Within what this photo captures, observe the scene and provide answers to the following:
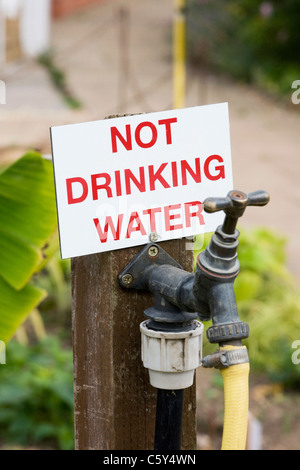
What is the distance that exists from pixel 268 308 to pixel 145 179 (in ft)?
9.63

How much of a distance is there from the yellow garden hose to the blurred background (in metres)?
1.03

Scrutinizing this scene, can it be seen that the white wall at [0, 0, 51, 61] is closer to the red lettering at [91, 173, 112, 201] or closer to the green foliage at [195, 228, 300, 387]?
the green foliage at [195, 228, 300, 387]

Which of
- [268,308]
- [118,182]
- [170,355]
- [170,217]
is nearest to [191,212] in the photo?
[170,217]

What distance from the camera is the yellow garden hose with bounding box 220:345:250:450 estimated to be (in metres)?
1.29

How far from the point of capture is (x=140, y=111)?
9516 millimetres

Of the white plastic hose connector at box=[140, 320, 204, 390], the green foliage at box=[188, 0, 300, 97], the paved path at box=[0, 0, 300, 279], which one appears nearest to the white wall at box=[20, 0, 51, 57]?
the paved path at box=[0, 0, 300, 279]

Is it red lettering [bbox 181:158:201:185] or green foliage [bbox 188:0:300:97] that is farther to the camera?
green foliage [bbox 188:0:300:97]

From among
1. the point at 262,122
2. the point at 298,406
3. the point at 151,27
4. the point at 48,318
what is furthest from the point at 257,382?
the point at 151,27

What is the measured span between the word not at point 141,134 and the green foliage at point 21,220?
2.65 feet

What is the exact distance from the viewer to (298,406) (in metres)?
3.83

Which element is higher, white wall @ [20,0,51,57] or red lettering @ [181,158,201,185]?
white wall @ [20,0,51,57]

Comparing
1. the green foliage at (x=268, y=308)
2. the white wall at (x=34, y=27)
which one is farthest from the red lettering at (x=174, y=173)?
the white wall at (x=34, y=27)

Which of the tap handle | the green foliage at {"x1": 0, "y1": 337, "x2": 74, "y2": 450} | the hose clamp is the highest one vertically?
the tap handle

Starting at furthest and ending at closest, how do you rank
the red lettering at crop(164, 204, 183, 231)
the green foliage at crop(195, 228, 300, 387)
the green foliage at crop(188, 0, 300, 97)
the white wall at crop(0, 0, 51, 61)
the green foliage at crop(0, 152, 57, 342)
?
1. the white wall at crop(0, 0, 51, 61)
2. the green foliage at crop(188, 0, 300, 97)
3. the green foliage at crop(195, 228, 300, 387)
4. the green foliage at crop(0, 152, 57, 342)
5. the red lettering at crop(164, 204, 183, 231)
